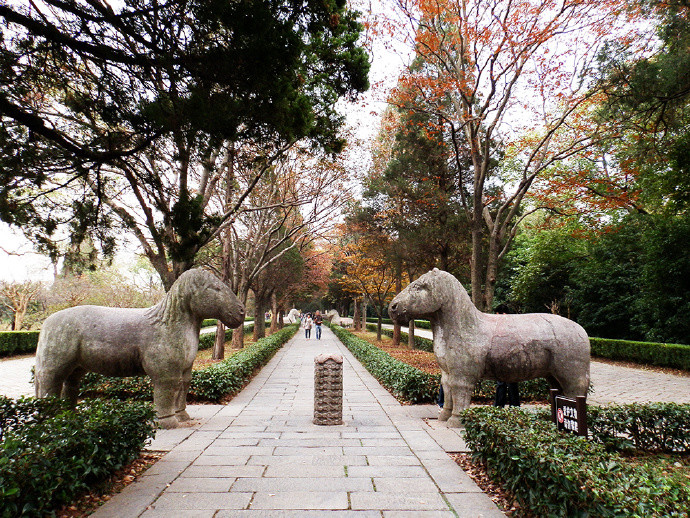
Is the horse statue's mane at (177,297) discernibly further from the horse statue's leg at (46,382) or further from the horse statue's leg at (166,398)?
the horse statue's leg at (46,382)

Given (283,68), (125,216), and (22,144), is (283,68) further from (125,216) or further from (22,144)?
(125,216)

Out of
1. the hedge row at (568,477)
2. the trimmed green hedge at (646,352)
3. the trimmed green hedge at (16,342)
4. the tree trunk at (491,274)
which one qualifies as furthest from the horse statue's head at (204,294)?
the trimmed green hedge at (16,342)

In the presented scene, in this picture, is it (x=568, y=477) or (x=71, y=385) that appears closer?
(x=568, y=477)

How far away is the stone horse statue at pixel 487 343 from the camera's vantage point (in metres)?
5.25

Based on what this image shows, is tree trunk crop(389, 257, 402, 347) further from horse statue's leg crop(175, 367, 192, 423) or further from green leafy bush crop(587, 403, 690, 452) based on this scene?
green leafy bush crop(587, 403, 690, 452)

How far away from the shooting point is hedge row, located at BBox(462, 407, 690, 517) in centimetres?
237

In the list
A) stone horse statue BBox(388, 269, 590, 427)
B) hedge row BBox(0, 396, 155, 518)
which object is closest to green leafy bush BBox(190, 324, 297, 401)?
hedge row BBox(0, 396, 155, 518)

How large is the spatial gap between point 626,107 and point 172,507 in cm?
1069

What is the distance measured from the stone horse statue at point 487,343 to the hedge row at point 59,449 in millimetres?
3617

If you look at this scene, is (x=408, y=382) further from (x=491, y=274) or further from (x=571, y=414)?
(x=571, y=414)

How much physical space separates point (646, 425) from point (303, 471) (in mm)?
4009

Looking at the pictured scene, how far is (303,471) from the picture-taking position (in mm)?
4012

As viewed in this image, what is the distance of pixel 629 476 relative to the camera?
2680 millimetres

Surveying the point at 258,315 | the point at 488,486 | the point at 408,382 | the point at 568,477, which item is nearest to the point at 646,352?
the point at 408,382
